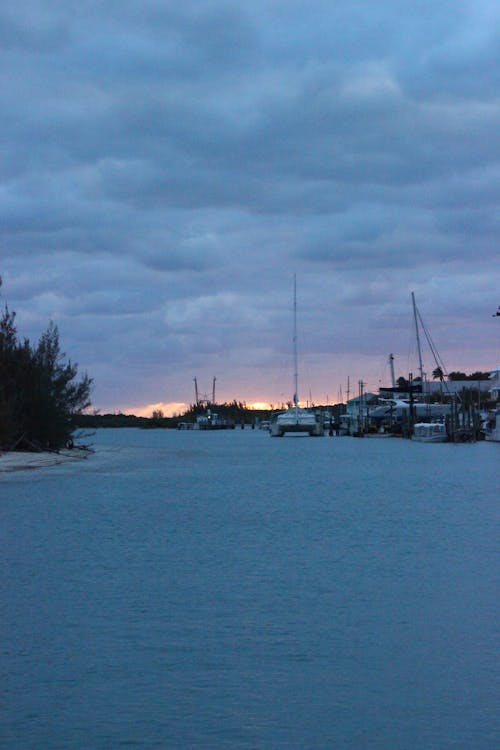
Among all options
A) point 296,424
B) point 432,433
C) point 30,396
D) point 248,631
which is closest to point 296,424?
point 296,424

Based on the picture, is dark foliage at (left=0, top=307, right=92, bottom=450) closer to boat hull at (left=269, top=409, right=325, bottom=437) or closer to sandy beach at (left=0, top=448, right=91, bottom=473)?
sandy beach at (left=0, top=448, right=91, bottom=473)

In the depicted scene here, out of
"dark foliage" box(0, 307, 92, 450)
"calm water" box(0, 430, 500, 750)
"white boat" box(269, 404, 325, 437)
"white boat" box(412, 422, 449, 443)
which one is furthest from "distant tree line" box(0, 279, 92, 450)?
"white boat" box(269, 404, 325, 437)

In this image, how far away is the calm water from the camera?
9.57 meters

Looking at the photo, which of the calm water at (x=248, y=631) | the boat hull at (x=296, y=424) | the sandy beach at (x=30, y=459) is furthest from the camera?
the boat hull at (x=296, y=424)

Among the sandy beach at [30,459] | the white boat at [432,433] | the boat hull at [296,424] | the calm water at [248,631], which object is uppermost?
the boat hull at [296,424]

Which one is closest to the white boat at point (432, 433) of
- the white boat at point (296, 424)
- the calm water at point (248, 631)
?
the white boat at point (296, 424)

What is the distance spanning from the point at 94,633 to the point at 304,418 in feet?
433

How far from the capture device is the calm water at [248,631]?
31.4 ft

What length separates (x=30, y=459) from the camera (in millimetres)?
55562

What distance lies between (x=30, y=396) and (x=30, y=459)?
13.5 ft

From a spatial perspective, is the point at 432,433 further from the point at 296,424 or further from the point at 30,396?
the point at 30,396

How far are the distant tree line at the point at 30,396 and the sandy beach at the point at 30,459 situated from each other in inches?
25.7

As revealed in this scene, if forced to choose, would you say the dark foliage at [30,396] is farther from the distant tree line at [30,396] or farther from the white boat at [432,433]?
the white boat at [432,433]

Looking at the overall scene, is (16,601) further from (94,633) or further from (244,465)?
(244,465)
